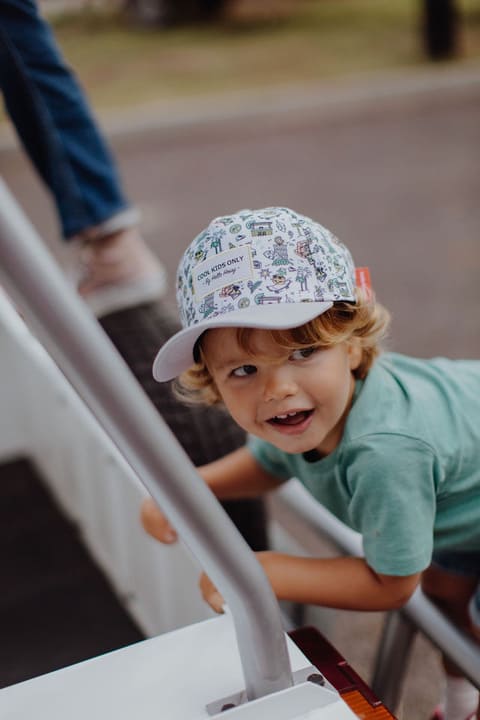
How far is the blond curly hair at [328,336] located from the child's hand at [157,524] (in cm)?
17

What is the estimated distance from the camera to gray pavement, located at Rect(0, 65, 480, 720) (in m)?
4.59

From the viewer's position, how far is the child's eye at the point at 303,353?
1.32 m

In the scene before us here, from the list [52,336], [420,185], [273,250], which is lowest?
[420,185]

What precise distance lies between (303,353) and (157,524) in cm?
40

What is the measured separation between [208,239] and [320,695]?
0.56m

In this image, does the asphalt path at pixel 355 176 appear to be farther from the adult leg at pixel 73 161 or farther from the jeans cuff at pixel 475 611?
the jeans cuff at pixel 475 611

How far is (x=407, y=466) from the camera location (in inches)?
52.4

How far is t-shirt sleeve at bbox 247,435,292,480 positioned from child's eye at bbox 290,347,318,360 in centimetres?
34

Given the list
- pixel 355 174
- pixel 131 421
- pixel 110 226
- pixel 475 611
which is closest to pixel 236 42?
pixel 355 174

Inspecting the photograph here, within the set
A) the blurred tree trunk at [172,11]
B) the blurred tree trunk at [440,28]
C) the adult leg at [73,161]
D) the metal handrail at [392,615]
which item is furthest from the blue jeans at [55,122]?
the blurred tree trunk at [172,11]

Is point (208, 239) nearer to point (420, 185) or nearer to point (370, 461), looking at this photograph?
point (370, 461)

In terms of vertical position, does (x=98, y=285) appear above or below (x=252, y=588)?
below

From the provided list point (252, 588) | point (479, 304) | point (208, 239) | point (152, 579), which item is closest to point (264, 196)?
point (479, 304)

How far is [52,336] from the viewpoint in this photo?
85cm
